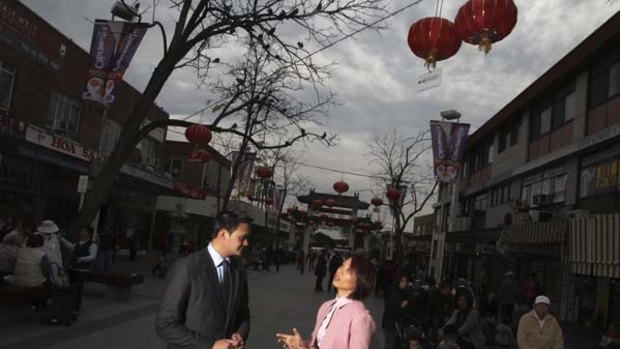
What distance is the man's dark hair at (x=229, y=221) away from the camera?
4.32 m

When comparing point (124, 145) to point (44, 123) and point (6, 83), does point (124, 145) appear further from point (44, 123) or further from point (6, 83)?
point (44, 123)

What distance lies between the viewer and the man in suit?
12.7 feet

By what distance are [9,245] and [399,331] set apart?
7184 mm

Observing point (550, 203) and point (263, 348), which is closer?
point (263, 348)

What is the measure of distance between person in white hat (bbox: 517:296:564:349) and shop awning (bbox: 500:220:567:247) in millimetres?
6504

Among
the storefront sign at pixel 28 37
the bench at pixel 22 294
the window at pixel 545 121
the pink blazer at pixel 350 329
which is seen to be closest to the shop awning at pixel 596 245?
the pink blazer at pixel 350 329

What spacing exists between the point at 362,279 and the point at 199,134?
13202 mm

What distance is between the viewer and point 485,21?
23.6 feet

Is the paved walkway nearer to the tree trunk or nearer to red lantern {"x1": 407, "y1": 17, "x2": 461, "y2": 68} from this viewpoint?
the tree trunk

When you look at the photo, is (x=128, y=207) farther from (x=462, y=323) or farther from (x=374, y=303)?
(x=462, y=323)

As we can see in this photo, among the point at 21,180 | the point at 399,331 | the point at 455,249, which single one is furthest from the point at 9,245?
the point at 455,249

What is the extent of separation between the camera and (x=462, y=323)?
1118 cm

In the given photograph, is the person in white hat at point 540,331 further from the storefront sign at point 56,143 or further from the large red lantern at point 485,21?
the storefront sign at point 56,143

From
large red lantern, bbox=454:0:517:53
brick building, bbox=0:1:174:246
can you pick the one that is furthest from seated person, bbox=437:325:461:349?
brick building, bbox=0:1:174:246
